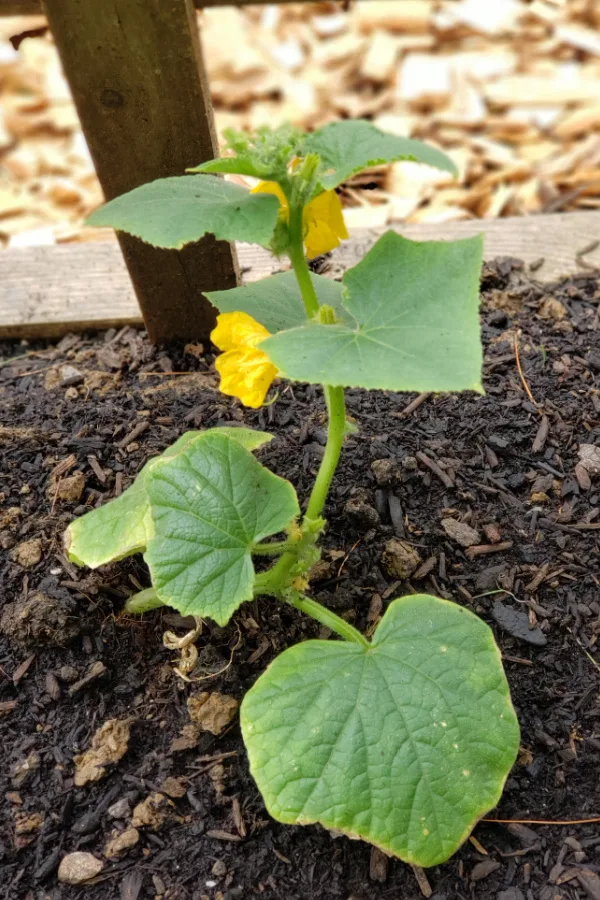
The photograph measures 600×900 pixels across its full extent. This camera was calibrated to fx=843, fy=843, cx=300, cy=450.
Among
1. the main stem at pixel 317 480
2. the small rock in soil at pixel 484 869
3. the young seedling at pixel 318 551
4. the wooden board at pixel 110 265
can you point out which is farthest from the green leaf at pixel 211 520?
the wooden board at pixel 110 265

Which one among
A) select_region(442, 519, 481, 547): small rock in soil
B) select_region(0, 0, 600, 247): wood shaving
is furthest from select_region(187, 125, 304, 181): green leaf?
select_region(0, 0, 600, 247): wood shaving

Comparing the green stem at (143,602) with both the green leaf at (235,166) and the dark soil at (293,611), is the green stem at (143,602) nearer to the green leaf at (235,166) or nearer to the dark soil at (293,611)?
the dark soil at (293,611)

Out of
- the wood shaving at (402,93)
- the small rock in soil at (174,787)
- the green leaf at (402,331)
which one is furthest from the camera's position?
the wood shaving at (402,93)

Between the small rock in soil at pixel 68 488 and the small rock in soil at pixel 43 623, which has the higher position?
the small rock in soil at pixel 68 488

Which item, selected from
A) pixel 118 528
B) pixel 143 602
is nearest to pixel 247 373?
pixel 118 528

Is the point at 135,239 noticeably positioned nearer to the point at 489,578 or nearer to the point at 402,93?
the point at 489,578
